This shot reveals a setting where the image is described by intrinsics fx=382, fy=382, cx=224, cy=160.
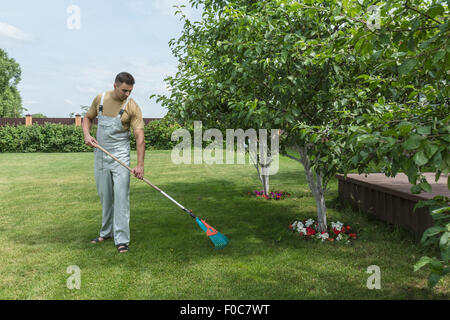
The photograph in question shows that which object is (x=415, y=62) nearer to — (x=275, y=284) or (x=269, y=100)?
(x=275, y=284)

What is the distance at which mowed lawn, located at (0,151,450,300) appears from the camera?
3918 millimetres

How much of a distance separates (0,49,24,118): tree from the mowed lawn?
5429cm

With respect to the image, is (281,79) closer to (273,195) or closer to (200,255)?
(200,255)

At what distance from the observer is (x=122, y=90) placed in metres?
4.80

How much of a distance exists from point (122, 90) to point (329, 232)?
3670 mm

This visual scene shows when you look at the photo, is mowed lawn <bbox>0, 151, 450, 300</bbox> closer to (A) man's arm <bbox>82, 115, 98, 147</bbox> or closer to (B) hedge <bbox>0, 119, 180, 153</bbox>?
(A) man's arm <bbox>82, 115, 98, 147</bbox>

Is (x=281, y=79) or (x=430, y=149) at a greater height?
(x=281, y=79)

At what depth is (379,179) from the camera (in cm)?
741

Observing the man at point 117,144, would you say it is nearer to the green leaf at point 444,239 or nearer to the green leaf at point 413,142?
the green leaf at point 413,142

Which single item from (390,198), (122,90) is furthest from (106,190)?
(390,198)

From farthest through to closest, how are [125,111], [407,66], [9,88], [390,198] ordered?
[9,88] < [390,198] < [125,111] < [407,66]

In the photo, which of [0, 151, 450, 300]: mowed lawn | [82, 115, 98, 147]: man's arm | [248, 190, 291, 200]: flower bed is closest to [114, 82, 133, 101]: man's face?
[82, 115, 98, 147]: man's arm
